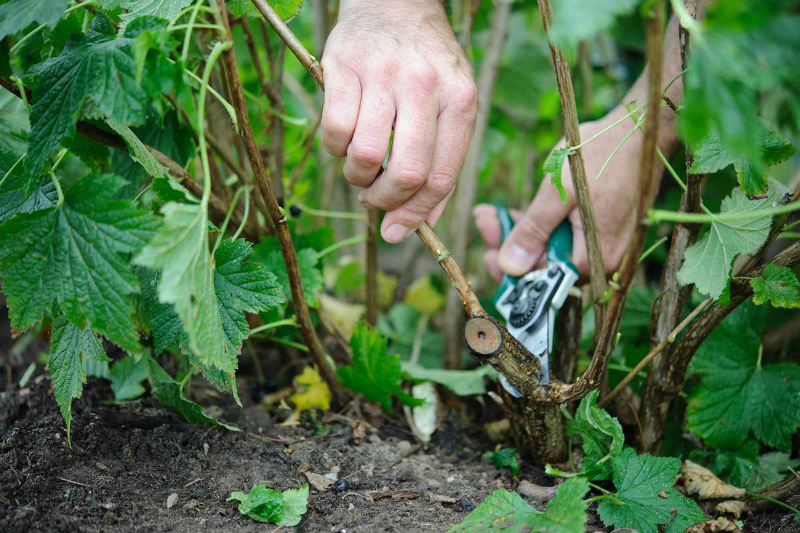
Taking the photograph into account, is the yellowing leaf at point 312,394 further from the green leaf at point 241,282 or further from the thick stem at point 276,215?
the green leaf at point 241,282

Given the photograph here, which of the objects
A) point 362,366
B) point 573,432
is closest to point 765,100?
point 573,432

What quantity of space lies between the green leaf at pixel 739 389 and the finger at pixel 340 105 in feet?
3.27

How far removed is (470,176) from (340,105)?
117 cm

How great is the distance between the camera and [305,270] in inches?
61.5

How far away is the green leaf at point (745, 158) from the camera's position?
3.52 feet

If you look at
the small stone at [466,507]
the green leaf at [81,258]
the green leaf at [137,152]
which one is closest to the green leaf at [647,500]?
the small stone at [466,507]

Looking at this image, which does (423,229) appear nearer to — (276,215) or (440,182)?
(440,182)

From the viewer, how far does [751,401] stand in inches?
55.4

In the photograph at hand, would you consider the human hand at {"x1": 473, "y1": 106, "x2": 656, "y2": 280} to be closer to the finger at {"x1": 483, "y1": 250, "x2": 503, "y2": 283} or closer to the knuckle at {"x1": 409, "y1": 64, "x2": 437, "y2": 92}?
the finger at {"x1": 483, "y1": 250, "x2": 503, "y2": 283}

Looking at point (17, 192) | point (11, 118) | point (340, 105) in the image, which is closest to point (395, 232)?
point (340, 105)

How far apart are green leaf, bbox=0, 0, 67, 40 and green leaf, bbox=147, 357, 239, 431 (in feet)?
2.33

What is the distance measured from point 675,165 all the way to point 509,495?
1548 mm

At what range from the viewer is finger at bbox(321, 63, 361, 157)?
112cm

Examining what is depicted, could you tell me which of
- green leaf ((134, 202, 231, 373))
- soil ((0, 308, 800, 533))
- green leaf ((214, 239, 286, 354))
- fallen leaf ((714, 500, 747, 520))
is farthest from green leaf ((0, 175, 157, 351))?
fallen leaf ((714, 500, 747, 520))
